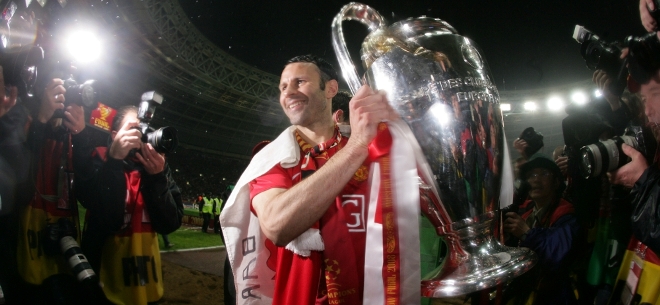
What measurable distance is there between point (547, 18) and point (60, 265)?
548 centimetres

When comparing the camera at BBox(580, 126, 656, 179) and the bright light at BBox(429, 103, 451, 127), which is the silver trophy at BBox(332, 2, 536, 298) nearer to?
the bright light at BBox(429, 103, 451, 127)

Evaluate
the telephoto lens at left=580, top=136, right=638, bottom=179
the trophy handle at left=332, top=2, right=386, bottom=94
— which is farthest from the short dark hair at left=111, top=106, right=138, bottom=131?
the telephoto lens at left=580, top=136, right=638, bottom=179

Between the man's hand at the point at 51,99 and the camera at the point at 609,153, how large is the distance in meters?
2.24

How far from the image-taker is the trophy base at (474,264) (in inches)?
28.0

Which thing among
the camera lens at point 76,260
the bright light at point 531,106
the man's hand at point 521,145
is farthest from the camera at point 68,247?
the bright light at point 531,106

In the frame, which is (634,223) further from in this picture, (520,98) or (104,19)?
(520,98)

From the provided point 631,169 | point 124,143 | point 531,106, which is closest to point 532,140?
point 631,169

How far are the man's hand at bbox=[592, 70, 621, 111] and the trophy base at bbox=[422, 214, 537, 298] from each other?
1007 millimetres

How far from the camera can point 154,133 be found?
1.83 metres

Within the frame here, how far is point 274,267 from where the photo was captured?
3.68ft

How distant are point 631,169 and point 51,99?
7.92 ft

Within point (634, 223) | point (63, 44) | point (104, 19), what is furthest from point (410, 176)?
point (104, 19)

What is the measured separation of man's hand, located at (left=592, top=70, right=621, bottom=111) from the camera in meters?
1.43

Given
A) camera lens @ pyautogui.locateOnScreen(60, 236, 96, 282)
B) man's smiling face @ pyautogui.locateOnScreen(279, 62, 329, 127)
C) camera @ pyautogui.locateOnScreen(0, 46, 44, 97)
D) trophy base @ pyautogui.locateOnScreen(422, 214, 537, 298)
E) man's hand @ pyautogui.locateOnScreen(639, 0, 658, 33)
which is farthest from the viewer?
camera lens @ pyautogui.locateOnScreen(60, 236, 96, 282)
